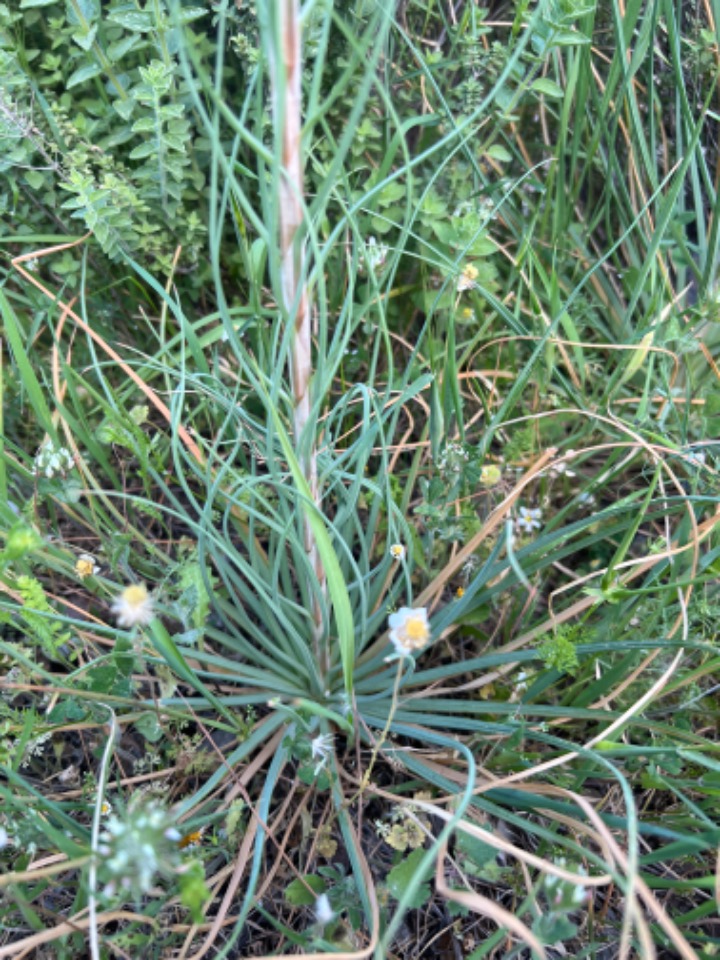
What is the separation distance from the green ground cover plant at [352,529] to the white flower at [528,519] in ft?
0.12

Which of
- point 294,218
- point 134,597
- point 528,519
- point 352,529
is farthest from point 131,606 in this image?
point 528,519

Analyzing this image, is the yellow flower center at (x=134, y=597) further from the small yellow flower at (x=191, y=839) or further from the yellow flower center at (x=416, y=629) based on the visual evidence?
the small yellow flower at (x=191, y=839)

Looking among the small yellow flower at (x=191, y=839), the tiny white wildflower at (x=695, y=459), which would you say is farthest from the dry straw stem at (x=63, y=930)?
the tiny white wildflower at (x=695, y=459)

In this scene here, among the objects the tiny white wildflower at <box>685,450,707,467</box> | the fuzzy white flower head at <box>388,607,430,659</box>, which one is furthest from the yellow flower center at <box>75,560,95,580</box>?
the tiny white wildflower at <box>685,450,707,467</box>

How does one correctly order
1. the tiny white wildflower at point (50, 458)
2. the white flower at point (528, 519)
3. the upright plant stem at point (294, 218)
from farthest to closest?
1. the white flower at point (528, 519)
2. the tiny white wildflower at point (50, 458)
3. the upright plant stem at point (294, 218)

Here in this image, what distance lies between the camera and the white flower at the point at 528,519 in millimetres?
1151

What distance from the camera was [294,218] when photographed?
0.68 meters

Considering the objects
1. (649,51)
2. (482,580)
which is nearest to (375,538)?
(482,580)

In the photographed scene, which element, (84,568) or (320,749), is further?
(84,568)

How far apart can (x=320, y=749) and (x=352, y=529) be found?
375 millimetres

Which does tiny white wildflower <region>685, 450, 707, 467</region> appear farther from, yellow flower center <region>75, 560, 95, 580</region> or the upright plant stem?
yellow flower center <region>75, 560, 95, 580</region>

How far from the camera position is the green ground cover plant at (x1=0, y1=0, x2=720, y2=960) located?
0.82 m

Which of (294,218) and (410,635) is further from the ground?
(294,218)

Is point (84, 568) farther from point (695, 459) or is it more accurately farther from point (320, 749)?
point (695, 459)
